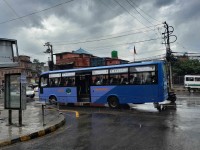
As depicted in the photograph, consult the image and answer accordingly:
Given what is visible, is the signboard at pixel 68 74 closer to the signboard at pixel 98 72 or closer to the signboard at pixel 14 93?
the signboard at pixel 98 72

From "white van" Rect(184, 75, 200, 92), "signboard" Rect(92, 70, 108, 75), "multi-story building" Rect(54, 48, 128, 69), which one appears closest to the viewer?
"signboard" Rect(92, 70, 108, 75)

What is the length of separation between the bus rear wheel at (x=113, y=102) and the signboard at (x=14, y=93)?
888cm

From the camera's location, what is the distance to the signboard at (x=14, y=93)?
40.5 ft

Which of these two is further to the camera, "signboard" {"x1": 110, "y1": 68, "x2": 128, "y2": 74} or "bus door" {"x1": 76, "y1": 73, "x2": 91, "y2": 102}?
"bus door" {"x1": 76, "y1": 73, "x2": 91, "y2": 102}

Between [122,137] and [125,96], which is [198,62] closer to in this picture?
[125,96]

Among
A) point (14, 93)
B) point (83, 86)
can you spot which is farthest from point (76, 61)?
point (14, 93)

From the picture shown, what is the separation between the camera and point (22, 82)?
12.3 m

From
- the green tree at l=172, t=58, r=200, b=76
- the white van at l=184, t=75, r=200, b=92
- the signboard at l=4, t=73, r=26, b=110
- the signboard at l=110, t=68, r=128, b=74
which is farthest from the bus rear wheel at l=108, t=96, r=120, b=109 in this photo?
the green tree at l=172, t=58, r=200, b=76

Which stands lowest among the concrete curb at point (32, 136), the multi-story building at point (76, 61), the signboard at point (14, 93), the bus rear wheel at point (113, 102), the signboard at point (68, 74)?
the concrete curb at point (32, 136)

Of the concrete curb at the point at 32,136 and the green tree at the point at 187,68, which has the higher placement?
the green tree at the point at 187,68

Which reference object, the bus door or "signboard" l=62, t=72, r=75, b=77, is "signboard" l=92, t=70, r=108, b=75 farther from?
"signboard" l=62, t=72, r=75, b=77

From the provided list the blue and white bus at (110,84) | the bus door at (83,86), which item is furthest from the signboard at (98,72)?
the bus door at (83,86)

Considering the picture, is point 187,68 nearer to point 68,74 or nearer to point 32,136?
point 68,74

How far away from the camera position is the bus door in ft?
71.7
